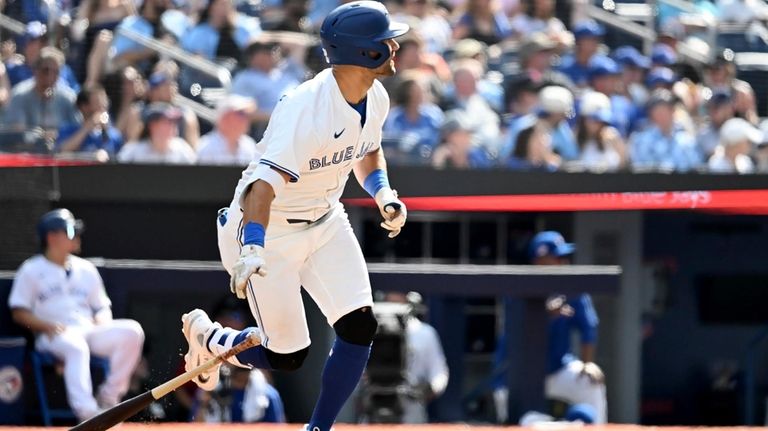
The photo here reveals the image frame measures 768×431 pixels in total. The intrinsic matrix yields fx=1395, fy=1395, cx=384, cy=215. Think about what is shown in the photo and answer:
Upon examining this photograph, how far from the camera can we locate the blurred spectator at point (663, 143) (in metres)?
9.13

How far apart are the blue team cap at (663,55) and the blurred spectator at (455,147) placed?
7.48 ft

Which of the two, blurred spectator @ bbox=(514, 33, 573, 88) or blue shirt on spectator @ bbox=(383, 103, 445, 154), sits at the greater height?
blurred spectator @ bbox=(514, 33, 573, 88)

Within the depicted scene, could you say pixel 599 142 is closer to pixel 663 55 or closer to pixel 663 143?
pixel 663 143

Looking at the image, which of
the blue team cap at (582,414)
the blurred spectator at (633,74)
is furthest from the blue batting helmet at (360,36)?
the blurred spectator at (633,74)

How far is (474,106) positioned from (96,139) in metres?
2.40

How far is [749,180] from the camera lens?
8906 mm

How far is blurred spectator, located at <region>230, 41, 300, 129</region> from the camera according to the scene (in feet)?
28.2

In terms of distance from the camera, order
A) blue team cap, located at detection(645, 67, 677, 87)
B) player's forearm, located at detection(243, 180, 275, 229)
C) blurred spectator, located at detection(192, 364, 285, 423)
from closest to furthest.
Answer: player's forearm, located at detection(243, 180, 275, 229) < blurred spectator, located at detection(192, 364, 285, 423) < blue team cap, located at detection(645, 67, 677, 87)

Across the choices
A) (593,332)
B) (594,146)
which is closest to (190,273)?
(593,332)

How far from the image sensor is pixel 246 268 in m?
4.26


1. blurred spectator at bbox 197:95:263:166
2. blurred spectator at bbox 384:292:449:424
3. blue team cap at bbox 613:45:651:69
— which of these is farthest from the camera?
blue team cap at bbox 613:45:651:69

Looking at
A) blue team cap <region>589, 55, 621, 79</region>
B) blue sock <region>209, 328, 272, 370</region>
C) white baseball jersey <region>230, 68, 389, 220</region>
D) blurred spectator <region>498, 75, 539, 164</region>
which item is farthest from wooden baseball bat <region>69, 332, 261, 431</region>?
blue team cap <region>589, 55, 621, 79</region>

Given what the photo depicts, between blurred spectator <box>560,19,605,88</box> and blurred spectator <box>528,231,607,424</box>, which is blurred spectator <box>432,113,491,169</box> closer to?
blurred spectator <box>528,231,607,424</box>

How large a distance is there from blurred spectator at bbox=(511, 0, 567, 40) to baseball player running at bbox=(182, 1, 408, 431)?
5142mm
